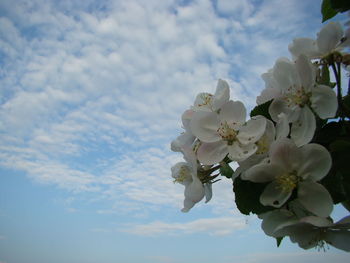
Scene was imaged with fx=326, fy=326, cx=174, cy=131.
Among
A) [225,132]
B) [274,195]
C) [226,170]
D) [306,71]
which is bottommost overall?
[274,195]

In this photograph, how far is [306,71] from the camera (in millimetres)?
978

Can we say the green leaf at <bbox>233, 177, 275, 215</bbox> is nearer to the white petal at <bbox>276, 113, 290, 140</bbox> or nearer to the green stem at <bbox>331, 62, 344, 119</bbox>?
the white petal at <bbox>276, 113, 290, 140</bbox>

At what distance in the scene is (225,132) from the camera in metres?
1.07

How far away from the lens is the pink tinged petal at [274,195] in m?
0.89

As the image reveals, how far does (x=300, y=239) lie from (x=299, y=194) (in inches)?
4.9

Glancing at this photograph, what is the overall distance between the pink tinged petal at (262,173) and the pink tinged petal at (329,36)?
1.46ft

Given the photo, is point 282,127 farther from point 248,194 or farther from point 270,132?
point 248,194

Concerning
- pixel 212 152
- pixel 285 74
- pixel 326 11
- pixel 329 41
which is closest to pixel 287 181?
pixel 212 152

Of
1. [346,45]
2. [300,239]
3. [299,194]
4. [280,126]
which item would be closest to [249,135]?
[280,126]

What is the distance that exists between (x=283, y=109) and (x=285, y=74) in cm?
11

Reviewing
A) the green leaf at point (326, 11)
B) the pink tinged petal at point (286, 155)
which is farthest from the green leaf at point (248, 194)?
the green leaf at point (326, 11)

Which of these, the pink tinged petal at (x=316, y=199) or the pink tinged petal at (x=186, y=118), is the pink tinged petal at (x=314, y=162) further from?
the pink tinged petal at (x=186, y=118)

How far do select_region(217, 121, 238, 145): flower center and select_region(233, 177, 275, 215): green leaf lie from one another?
0.14 metres

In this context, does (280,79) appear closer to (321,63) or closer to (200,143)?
(321,63)
